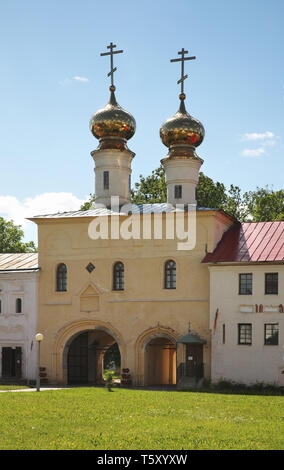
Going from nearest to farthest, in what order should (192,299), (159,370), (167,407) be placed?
(167,407), (192,299), (159,370)

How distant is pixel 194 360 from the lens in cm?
2767

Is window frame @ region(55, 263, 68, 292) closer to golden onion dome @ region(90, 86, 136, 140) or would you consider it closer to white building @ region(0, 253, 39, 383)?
white building @ region(0, 253, 39, 383)

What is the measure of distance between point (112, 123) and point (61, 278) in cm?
738

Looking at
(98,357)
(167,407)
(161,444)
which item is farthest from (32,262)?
(161,444)

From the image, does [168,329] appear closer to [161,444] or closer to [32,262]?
[32,262]

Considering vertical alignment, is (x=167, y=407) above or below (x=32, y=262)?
below

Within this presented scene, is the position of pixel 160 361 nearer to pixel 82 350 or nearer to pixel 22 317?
pixel 82 350

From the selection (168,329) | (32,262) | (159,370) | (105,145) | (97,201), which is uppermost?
(105,145)

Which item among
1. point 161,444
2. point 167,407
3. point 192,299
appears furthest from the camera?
point 192,299

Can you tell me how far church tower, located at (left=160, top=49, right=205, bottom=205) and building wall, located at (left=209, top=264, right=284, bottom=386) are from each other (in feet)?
18.1

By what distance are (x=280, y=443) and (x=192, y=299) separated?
14.8 m

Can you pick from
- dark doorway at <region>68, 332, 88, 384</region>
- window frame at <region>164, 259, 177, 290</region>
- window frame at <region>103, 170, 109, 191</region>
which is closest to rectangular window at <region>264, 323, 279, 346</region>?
window frame at <region>164, 259, 177, 290</region>

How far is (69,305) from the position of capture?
97.9 ft

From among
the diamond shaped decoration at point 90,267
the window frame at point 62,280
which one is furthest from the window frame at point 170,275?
the window frame at point 62,280
